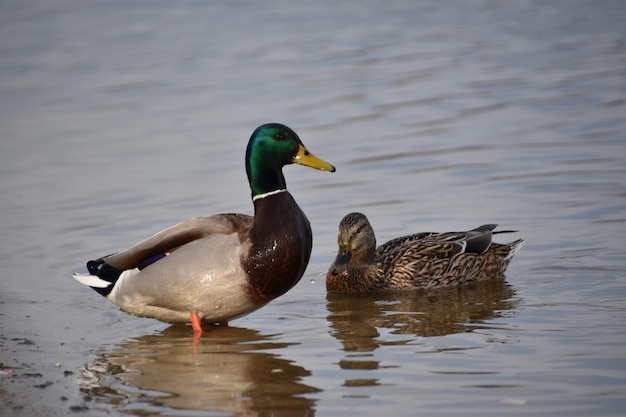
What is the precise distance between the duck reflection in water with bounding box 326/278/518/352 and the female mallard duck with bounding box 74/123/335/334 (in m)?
0.54

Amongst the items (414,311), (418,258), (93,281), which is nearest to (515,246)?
A: (418,258)

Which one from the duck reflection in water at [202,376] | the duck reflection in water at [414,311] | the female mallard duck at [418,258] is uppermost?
the female mallard duck at [418,258]

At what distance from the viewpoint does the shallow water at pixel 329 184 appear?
19.1 ft

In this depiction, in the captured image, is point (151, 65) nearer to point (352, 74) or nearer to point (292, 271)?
point (352, 74)

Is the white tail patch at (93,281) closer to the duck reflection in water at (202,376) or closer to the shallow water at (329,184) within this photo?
the shallow water at (329,184)

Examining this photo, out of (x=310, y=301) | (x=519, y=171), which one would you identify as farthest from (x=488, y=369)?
(x=519, y=171)

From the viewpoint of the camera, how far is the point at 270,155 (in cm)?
702

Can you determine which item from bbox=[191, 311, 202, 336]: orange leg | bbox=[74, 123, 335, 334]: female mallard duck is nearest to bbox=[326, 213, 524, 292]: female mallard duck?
bbox=[74, 123, 335, 334]: female mallard duck

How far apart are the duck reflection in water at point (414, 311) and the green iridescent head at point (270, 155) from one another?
93 centimetres

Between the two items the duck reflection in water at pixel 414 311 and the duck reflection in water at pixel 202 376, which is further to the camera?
the duck reflection in water at pixel 414 311

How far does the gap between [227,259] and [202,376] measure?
0.85m

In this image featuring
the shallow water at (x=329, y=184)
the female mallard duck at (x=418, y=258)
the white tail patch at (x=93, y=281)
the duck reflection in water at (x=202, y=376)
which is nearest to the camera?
the duck reflection in water at (x=202, y=376)

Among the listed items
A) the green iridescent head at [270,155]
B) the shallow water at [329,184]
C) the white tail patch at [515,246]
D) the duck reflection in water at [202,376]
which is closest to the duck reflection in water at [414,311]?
the shallow water at [329,184]

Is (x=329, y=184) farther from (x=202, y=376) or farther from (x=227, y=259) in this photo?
(x=202, y=376)
